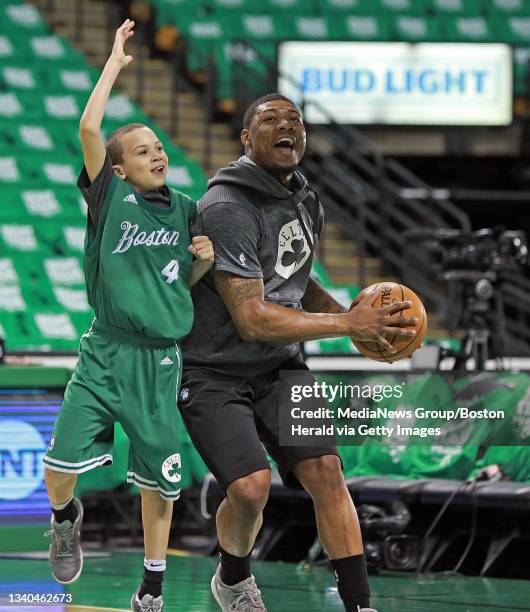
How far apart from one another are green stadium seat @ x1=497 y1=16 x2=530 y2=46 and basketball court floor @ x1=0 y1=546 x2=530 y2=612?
12.0 metres

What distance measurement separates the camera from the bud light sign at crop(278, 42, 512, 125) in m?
17.4

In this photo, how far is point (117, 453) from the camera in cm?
934

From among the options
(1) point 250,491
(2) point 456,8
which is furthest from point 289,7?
(1) point 250,491

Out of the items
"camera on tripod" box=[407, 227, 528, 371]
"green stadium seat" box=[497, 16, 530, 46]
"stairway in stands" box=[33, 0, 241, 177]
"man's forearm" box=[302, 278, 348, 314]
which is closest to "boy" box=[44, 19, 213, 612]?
"man's forearm" box=[302, 278, 348, 314]

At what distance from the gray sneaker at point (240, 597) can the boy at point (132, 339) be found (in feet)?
0.87

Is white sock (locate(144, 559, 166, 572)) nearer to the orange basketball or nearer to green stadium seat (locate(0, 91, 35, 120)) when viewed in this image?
the orange basketball

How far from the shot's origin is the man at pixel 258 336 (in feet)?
16.3

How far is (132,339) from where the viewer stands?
5.20m

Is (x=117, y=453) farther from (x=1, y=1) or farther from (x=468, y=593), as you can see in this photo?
(x=1, y=1)

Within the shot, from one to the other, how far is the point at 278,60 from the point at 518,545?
10.2 metres

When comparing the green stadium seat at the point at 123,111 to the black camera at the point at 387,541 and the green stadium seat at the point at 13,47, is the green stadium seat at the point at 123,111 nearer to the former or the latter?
the green stadium seat at the point at 13,47

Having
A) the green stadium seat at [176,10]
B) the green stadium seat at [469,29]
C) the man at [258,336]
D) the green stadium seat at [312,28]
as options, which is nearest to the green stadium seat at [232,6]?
the green stadium seat at [176,10]

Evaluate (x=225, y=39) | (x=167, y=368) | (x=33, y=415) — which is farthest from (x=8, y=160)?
(x=167, y=368)

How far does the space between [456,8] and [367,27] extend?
1.33 metres
